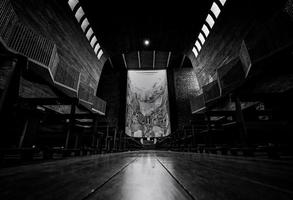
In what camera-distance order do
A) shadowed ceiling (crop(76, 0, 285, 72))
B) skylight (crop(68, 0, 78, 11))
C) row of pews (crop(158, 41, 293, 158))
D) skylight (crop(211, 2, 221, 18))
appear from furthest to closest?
skylight (crop(211, 2, 221, 18)) → skylight (crop(68, 0, 78, 11)) → shadowed ceiling (crop(76, 0, 285, 72)) → row of pews (crop(158, 41, 293, 158))

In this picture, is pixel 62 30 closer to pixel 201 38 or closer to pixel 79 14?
pixel 79 14

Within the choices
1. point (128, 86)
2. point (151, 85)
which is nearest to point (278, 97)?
point (128, 86)

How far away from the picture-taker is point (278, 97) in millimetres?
2465

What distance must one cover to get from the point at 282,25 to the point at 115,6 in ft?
22.8

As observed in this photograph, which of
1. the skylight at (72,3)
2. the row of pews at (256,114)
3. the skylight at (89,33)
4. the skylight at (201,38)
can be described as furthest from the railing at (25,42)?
the skylight at (201,38)

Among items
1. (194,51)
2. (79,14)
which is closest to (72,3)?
(79,14)

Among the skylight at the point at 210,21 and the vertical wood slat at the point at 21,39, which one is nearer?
the vertical wood slat at the point at 21,39

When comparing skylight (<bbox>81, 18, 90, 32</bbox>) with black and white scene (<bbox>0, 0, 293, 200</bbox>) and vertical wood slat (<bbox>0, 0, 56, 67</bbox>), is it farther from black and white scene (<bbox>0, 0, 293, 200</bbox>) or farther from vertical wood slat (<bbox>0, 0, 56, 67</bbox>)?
vertical wood slat (<bbox>0, 0, 56, 67</bbox>)

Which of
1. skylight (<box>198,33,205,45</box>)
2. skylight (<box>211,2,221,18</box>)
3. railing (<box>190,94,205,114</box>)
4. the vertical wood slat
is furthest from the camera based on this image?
skylight (<box>198,33,205,45</box>)

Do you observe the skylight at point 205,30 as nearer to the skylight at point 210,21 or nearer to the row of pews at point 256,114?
the skylight at point 210,21

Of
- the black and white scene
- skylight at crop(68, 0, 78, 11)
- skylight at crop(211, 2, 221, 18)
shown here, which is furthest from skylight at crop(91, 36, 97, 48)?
skylight at crop(211, 2, 221, 18)

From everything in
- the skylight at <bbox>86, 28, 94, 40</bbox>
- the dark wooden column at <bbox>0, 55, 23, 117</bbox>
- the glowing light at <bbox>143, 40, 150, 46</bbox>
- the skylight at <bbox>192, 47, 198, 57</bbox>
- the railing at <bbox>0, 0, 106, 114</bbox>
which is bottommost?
the dark wooden column at <bbox>0, 55, 23, 117</bbox>

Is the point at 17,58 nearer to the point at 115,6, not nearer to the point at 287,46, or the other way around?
the point at 287,46

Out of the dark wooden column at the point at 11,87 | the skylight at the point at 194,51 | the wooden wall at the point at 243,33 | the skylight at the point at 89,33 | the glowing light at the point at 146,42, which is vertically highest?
the glowing light at the point at 146,42
